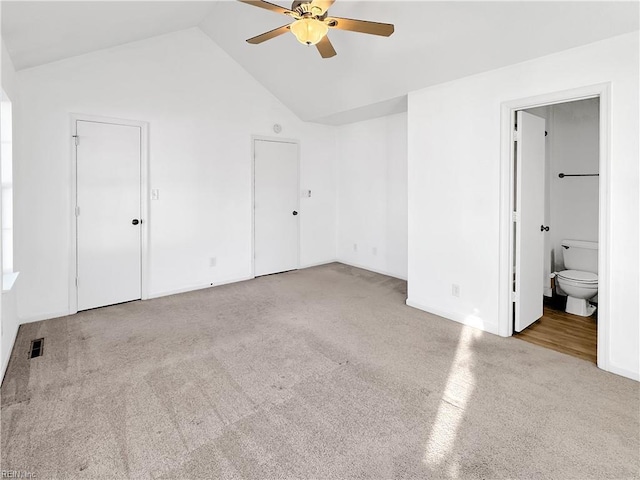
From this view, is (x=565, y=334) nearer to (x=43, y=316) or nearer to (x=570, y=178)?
(x=570, y=178)

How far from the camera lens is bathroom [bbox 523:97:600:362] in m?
3.66

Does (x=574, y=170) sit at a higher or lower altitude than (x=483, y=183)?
higher

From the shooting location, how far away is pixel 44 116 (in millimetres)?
3459

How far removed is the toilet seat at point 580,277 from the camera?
352 centimetres

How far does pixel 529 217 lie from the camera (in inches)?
128

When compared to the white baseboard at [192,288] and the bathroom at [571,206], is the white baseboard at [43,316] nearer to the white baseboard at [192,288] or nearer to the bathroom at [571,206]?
the white baseboard at [192,288]

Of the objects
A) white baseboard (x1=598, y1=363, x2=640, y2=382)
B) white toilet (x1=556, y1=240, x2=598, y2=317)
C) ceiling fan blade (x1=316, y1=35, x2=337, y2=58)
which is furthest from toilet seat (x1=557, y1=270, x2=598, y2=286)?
ceiling fan blade (x1=316, y1=35, x2=337, y2=58)

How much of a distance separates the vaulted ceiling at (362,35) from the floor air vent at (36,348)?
2434 millimetres

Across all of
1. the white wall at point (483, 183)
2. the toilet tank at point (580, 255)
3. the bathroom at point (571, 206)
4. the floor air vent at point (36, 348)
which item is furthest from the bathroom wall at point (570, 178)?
the floor air vent at point (36, 348)

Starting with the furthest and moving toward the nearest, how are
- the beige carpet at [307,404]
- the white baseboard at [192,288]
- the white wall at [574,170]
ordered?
the white baseboard at [192,288], the white wall at [574,170], the beige carpet at [307,404]

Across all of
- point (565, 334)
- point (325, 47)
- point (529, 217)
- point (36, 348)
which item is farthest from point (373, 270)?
point (36, 348)

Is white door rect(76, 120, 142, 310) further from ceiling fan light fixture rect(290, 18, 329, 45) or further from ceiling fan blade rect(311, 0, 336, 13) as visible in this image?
ceiling fan blade rect(311, 0, 336, 13)

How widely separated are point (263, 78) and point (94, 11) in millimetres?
2521

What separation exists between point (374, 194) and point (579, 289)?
293cm
